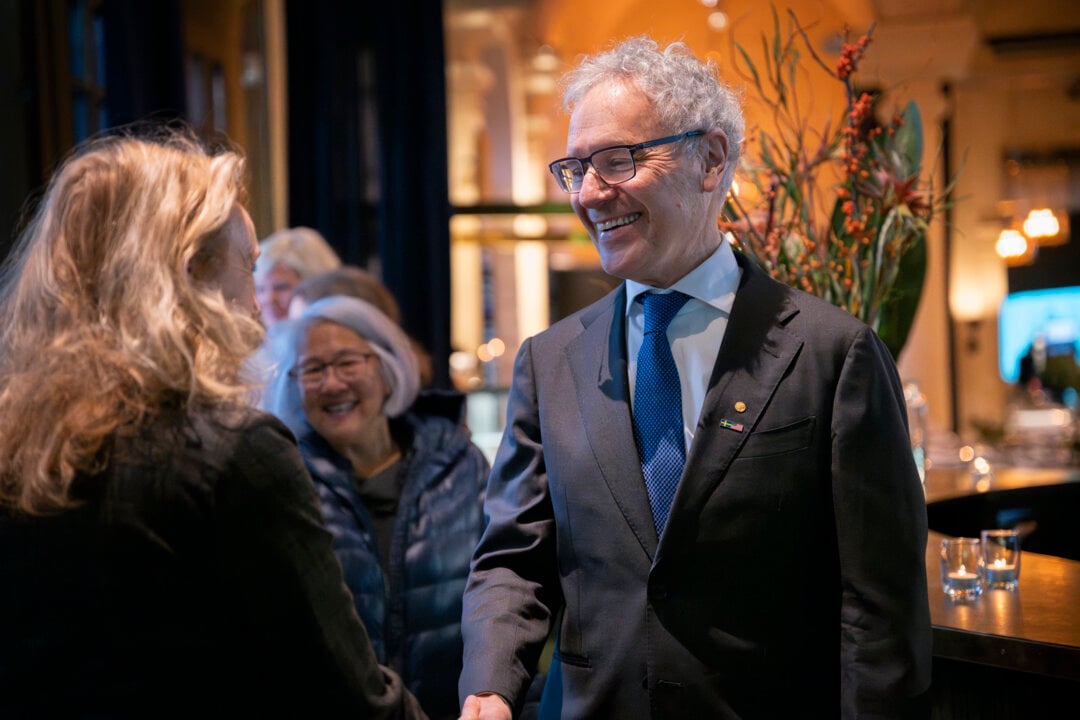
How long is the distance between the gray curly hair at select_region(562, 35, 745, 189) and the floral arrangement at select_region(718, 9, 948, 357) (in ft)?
1.68

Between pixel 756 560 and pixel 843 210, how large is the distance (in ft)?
3.40

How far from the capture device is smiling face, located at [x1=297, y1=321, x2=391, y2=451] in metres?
2.57

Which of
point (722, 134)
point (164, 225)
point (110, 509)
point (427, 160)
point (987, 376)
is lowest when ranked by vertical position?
point (987, 376)

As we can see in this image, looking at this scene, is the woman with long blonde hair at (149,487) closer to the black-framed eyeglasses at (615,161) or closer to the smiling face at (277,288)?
the black-framed eyeglasses at (615,161)

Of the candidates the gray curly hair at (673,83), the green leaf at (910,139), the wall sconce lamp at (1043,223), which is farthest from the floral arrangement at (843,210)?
the wall sconce lamp at (1043,223)

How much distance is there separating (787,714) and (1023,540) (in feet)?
9.10

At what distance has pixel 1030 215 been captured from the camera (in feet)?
27.0

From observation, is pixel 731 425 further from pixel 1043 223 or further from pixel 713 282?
pixel 1043 223

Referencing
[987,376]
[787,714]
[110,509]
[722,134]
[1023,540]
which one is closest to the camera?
[110,509]

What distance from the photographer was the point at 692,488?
1.51 metres

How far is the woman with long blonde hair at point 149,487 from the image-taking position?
1.18 m

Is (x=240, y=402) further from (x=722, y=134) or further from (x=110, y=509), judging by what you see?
(x=722, y=134)

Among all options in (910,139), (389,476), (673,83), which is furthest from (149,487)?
(910,139)

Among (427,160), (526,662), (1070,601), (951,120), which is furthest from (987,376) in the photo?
(526,662)
